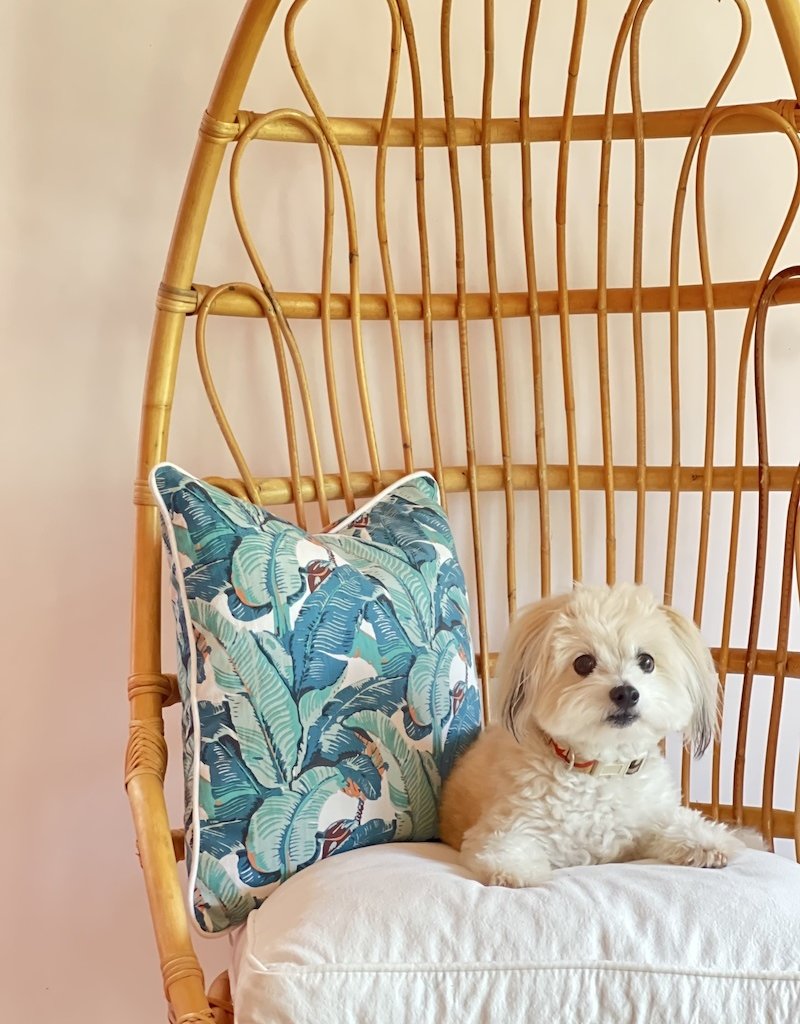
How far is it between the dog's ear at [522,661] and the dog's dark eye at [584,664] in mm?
36

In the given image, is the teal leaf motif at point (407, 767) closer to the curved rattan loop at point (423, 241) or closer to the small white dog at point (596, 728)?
the small white dog at point (596, 728)

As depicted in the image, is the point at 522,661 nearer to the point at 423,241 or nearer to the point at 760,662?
the point at 760,662

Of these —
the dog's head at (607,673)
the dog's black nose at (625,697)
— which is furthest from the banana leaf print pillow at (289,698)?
the dog's black nose at (625,697)

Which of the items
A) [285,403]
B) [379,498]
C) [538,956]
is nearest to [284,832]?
[538,956]

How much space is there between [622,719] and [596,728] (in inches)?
1.1

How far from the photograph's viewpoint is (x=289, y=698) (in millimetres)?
1027

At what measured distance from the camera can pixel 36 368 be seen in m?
1.49

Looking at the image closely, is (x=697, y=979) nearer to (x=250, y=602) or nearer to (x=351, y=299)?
(x=250, y=602)

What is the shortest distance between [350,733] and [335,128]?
0.77 m

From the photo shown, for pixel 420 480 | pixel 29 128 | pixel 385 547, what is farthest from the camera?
pixel 29 128

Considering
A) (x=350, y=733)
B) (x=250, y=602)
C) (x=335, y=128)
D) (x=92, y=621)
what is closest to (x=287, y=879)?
(x=350, y=733)

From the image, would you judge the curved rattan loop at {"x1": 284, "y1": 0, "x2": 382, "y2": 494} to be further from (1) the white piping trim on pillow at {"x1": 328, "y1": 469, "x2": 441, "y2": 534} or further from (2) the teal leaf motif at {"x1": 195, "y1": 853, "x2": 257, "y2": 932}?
(2) the teal leaf motif at {"x1": 195, "y1": 853, "x2": 257, "y2": 932}

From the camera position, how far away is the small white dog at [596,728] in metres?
0.99

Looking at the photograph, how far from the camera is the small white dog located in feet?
3.23
